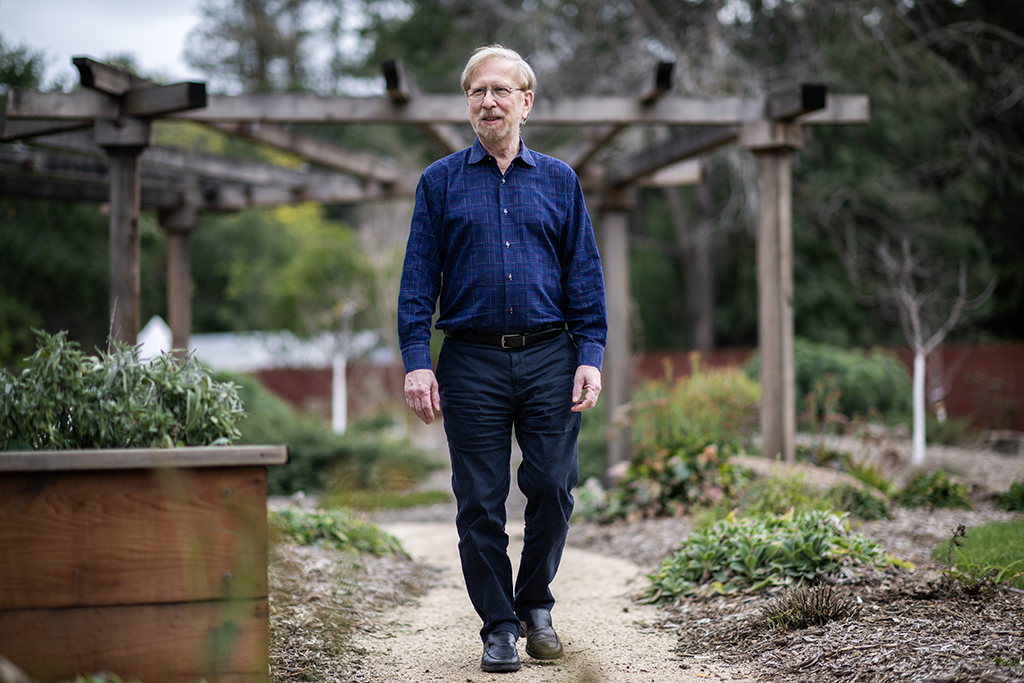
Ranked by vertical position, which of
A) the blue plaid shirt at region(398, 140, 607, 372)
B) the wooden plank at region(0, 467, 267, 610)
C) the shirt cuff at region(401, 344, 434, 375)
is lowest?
the wooden plank at region(0, 467, 267, 610)

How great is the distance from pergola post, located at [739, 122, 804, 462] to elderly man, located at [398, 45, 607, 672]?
304 centimetres

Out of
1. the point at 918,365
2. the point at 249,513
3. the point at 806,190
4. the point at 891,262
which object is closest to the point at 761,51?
the point at 806,190

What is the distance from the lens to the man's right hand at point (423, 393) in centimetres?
226

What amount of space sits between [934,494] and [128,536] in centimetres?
457

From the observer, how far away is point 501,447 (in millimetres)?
2406

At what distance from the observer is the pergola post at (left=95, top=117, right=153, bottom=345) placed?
4738mm

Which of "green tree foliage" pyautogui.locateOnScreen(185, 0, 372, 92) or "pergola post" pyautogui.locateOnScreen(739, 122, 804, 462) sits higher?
"green tree foliage" pyautogui.locateOnScreen(185, 0, 372, 92)

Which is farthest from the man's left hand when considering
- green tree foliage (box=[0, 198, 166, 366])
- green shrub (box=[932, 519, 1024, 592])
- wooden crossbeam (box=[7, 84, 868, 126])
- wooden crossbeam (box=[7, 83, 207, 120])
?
green tree foliage (box=[0, 198, 166, 366])

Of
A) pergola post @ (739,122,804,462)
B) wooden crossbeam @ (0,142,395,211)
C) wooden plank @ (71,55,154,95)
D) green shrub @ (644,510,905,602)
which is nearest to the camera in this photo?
green shrub @ (644,510,905,602)

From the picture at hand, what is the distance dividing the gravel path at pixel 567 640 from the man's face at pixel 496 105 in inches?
57.9

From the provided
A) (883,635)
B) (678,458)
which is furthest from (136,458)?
(678,458)

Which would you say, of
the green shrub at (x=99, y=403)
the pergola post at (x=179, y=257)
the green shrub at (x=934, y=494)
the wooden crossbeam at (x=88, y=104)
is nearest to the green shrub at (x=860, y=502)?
the green shrub at (x=934, y=494)

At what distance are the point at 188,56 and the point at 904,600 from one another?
76.9 feet

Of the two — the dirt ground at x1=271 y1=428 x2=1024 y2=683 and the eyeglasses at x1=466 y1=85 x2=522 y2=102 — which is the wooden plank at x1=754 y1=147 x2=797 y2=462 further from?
the eyeglasses at x1=466 y1=85 x2=522 y2=102
